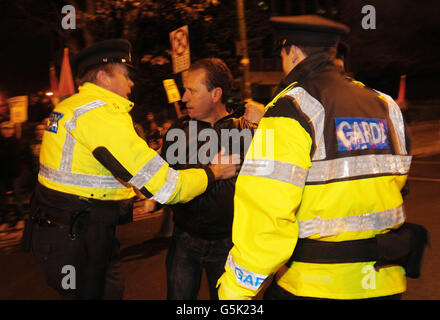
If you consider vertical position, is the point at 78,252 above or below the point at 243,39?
below

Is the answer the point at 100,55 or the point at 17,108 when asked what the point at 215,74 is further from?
the point at 17,108

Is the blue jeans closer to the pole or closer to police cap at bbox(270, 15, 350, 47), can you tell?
police cap at bbox(270, 15, 350, 47)

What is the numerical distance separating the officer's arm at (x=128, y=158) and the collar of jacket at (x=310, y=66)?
2.77 feet

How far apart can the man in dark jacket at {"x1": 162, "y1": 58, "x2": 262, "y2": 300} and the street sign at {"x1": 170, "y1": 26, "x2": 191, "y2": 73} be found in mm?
4055

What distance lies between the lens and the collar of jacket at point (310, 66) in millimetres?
1867

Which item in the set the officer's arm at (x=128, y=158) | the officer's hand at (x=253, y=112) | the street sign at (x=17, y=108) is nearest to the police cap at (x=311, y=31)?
the officer's arm at (x=128, y=158)

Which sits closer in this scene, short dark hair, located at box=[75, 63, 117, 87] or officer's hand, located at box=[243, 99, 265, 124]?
short dark hair, located at box=[75, 63, 117, 87]

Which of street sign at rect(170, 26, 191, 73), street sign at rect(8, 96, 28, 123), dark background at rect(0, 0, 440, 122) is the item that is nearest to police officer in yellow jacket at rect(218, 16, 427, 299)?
dark background at rect(0, 0, 440, 122)

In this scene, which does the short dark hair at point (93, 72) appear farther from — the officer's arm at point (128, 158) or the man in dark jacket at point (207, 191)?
the man in dark jacket at point (207, 191)

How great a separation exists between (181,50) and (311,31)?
17.5 ft

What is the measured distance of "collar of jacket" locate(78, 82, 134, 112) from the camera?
2.46 metres

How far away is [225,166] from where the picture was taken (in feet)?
8.91

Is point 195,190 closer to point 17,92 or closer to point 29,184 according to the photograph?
point 29,184

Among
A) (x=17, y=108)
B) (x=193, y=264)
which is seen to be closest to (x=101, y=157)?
(x=193, y=264)
